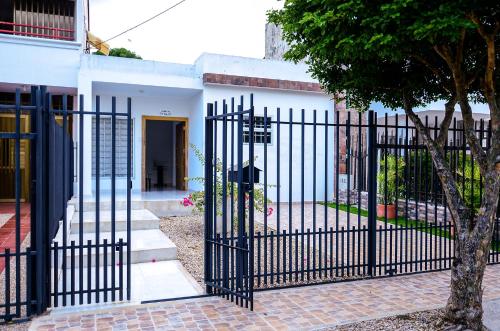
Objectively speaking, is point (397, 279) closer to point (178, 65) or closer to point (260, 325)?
point (260, 325)

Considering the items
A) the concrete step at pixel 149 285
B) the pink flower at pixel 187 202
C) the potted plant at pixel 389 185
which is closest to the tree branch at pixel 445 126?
the concrete step at pixel 149 285

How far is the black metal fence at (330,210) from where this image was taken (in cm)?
516

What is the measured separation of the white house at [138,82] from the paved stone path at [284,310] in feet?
23.2

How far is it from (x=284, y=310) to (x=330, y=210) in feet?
28.9

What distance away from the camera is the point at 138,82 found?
11.5m

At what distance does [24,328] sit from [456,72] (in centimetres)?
488

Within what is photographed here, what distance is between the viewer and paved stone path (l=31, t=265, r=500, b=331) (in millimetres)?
4176

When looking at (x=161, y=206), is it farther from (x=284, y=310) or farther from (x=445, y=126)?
(x=445, y=126)

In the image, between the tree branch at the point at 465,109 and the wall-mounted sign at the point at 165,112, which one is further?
the wall-mounted sign at the point at 165,112

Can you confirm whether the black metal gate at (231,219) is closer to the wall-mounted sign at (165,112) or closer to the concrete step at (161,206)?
the concrete step at (161,206)

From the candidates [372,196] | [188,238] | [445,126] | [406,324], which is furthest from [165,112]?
[406,324]

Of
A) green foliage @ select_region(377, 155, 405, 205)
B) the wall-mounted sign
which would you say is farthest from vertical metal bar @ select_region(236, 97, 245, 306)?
the wall-mounted sign

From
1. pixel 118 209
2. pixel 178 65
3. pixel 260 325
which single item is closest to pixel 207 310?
pixel 260 325

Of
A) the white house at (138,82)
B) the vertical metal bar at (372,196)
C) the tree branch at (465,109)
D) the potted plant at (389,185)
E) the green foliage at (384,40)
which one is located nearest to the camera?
the green foliage at (384,40)
